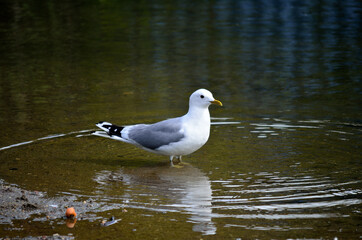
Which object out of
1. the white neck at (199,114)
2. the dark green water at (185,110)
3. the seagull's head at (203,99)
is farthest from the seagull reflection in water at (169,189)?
the seagull's head at (203,99)

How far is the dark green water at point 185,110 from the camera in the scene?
6.56m

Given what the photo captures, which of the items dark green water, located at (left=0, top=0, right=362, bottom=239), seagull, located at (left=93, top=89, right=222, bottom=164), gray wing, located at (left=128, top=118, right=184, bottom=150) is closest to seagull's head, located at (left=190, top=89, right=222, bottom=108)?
seagull, located at (left=93, top=89, right=222, bottom=164)

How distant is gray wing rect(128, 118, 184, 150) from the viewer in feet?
27.9

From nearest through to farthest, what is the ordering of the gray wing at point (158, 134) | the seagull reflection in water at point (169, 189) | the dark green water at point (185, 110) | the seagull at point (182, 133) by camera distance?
the dark green water at point (185, 110) < the seagull reflection in water at point (169, 189) < the seagull at point (182, 133) < the gray wing at point (158, 134)

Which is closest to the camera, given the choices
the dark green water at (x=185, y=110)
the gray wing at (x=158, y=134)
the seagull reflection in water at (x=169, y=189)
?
the dark green water at (x=185, y=110)

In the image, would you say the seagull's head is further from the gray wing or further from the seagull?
the gray wing

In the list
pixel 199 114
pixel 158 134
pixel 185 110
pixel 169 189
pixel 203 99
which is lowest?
pixel 169 189

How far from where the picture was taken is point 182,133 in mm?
8414

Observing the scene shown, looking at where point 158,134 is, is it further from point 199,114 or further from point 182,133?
point 199,114

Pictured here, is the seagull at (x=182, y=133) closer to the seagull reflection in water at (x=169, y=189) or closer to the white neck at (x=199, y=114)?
the white neck at (x=199, y=114)

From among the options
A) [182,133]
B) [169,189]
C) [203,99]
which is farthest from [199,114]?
[169,189]

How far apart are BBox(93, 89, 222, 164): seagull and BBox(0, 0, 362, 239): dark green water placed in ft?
0.88

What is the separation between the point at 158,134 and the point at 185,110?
Answer: 236cm

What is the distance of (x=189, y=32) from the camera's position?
19250mm
